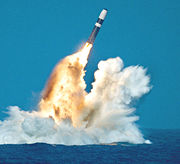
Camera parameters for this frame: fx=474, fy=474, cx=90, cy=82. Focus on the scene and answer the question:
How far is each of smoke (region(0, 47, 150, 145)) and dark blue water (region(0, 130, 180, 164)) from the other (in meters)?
1.54

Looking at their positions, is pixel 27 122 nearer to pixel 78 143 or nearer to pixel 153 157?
pixel 78 143

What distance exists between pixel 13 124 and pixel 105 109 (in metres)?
16.1

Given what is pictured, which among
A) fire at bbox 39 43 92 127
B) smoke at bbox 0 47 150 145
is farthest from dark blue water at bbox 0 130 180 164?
fire at bbox 39 43 92 127

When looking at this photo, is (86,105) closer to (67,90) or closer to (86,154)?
(67,90)

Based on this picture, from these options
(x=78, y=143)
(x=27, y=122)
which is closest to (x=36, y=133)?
(x=27, y=122)

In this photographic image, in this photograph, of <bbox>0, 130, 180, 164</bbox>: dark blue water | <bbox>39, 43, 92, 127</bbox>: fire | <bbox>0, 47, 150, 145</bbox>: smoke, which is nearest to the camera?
<bbox>0, 130, 180, 164</bbox>: dark blue water

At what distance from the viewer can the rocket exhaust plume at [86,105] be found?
2788 inches

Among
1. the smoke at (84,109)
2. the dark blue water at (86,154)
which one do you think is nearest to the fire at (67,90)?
the smoke at (84,109)

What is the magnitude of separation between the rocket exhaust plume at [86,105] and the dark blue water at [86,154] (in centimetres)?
167

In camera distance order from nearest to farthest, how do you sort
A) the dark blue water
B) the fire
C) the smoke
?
Answer: the dark blue water → the smoke → the fire

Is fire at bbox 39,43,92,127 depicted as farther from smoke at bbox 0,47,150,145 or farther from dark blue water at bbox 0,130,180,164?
dark blue water at bbox 0,130,180,164

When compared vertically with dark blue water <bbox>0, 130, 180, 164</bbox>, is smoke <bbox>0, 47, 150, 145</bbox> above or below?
above

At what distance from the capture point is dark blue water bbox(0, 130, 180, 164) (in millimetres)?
60156

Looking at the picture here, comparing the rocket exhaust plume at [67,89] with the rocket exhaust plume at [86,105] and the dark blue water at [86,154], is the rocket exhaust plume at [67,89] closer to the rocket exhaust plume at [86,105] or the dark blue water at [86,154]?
the rocket exhaust plume at [86,105]
